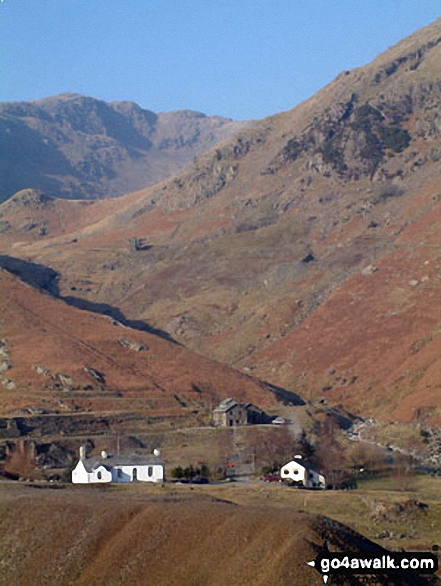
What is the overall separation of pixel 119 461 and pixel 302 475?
531 inches

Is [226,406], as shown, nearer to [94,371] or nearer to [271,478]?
[94,371]

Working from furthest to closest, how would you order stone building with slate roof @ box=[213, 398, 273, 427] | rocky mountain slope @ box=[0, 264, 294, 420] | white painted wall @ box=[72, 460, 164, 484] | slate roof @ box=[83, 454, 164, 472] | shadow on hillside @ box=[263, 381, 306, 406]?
shadow on hillside @ box=[263, 381, 306, 406], rocky mountain slope @ box=[0, 264, 294, 420], stone building with slate roof @ box=[213, 398, 273, 427], slate roof @ box=[83, 454, 164, 472], white painted wall @ box=[72, 460, 164, 484]

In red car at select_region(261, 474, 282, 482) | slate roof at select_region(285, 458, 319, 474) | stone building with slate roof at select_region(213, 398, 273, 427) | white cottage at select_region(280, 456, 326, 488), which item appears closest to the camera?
white cottage at select_region(280, 456, 326, 488)

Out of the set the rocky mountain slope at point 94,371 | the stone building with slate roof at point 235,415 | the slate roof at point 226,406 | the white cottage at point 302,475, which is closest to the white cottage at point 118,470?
the white cottage at point 302,475

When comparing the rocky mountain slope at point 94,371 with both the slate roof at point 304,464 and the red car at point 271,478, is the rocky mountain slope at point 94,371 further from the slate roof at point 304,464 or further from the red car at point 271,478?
the slate roof at point 304,464

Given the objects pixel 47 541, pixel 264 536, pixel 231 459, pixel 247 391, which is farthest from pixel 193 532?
pixel 247 391

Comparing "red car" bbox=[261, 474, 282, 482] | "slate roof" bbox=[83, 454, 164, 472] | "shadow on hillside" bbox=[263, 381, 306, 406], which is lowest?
"red car" bbox=[261, 474, 282, 482]

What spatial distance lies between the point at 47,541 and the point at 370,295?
449ft

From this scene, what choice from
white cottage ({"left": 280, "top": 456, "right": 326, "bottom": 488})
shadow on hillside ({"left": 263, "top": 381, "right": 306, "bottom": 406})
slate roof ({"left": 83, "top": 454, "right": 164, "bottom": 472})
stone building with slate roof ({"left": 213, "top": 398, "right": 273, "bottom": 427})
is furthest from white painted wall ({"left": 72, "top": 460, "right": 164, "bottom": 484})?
shadow on hillside ({"left": 263, "top": 381, "right": 306, "bottom": 406})

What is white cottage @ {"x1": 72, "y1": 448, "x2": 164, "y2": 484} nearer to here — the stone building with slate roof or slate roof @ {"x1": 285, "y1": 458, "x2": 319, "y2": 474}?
slate roof @ {"x1": 285, "y1": 458, "x2": 319, "y2": 474}

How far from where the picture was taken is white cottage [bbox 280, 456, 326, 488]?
90844mm

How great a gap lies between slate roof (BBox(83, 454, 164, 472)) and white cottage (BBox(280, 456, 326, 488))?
9.30m

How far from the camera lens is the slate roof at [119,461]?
9031 cm

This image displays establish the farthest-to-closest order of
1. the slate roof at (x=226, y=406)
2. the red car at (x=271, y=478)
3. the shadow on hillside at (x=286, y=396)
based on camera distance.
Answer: the shadow on hillside at (x=286, y=396), the slate roof at (x=226, y=406), the red car at (x=271, y=478)
